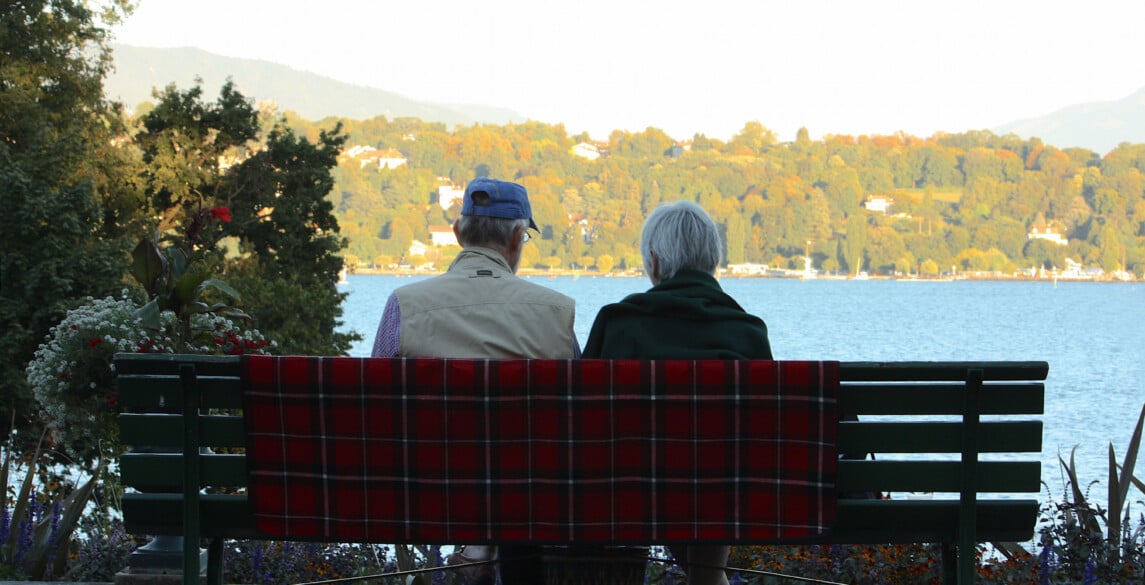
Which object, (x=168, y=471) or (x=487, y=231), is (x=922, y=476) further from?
(x=168, y=471)

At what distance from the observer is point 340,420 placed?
2.64 meters

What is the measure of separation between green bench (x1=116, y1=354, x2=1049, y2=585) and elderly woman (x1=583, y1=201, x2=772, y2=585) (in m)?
0.34

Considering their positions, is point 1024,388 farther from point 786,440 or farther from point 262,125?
point 262,125

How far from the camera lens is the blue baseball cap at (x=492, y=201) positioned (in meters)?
3.25

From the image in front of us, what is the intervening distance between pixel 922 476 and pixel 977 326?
7293 cm

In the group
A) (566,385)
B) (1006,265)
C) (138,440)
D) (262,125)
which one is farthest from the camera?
(1006,265)

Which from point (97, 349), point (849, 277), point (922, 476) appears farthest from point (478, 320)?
point (849, 277)

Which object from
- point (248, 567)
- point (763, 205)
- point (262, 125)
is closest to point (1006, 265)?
point (763, 205)

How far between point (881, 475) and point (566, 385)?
72 cm

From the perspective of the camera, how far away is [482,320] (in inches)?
120

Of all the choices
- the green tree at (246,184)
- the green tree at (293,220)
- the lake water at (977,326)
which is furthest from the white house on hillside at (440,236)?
the green tree at (293,220)

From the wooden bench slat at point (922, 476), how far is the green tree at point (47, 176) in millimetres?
19870

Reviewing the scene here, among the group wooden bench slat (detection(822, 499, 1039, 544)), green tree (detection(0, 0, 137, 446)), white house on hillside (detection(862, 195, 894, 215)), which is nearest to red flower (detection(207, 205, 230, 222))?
wooden bench slat (detection(822, 499, 1039, 544))

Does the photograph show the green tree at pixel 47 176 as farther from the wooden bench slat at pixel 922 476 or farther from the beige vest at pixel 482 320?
the wooden bench slat at pixel 922 476
